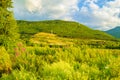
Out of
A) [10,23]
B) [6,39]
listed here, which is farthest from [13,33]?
[6,39]

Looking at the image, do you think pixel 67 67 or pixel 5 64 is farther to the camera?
pixel 5 64

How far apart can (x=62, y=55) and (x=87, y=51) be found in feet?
4.20

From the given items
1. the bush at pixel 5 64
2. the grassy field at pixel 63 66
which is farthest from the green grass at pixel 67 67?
the bush at pixel 5 64

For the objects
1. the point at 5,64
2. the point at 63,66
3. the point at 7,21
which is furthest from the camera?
the point at 7,21

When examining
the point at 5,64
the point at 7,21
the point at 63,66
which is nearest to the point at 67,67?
the point at 63,66

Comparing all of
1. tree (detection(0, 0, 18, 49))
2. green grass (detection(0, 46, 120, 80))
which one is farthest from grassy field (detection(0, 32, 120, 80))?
tree (detection(0, 0, 18, 49))

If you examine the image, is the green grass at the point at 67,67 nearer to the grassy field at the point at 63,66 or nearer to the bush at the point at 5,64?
the grassy field at the point at 63,66

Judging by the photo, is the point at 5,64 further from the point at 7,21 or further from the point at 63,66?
the point at 7,21

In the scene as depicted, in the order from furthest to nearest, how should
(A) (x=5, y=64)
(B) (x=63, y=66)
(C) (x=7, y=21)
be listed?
1. (C) (x=7, y=21)
2. (A) (x=5, y=64)
3. (B) (x=63, y=66)

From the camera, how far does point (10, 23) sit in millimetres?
44250

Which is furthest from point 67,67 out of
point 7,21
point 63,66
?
point 7,21

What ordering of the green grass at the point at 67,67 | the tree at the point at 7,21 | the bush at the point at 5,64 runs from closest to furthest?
1. the green grass at the point at 67,67
2. the bush at the point at 5,64
3. the tree at the point at 7,21

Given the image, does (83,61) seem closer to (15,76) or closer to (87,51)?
(87,51)

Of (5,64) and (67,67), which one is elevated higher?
(67,67)
